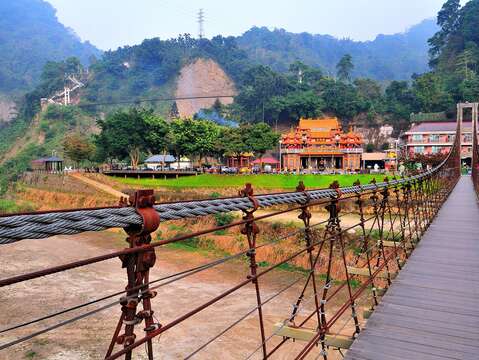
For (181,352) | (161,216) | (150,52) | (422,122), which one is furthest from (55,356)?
(150,52)

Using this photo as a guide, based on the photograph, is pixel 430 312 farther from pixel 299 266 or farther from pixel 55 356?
pixel 299 266

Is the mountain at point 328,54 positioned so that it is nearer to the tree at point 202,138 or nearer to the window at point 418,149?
the window at point 418,149

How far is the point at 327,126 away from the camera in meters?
42.6

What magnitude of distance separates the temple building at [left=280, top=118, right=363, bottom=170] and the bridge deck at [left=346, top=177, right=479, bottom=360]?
3504cm

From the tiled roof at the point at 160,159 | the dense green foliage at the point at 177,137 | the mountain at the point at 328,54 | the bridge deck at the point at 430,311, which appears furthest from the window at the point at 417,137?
the mountain at the point at 328,54

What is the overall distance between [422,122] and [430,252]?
4720 cm

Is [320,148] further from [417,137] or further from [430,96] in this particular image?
[430,96]

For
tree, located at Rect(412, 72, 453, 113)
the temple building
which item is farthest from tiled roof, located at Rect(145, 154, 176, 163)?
tree, located at Rect(412, 72, 453, 113)

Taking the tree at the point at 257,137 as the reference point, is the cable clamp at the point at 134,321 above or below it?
below

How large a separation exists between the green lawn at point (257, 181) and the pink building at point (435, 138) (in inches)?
602

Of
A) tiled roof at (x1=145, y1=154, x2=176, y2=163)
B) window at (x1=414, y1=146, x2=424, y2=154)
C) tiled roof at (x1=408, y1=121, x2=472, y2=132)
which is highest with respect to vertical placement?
tiled roof at (x1=408, y1=121, x2=472, y2=132)

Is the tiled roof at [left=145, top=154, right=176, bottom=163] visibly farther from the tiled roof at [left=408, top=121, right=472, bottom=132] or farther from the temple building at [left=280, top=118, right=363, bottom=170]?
the tiled roof at [left=408, top=121, right=472, bottom=132]

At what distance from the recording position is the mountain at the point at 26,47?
5005 inches

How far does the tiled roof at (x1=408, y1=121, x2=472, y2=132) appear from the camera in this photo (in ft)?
145
